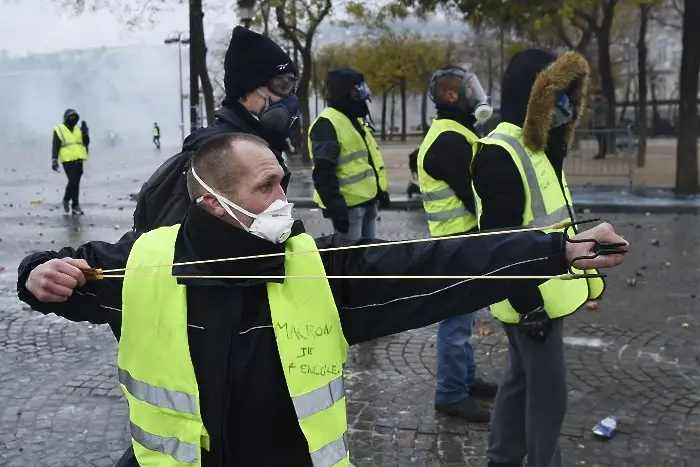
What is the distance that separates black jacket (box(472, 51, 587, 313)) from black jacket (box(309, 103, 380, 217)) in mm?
2667

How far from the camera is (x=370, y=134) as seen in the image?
23.5 ft

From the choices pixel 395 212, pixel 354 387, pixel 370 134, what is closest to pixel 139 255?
pixel 354 387

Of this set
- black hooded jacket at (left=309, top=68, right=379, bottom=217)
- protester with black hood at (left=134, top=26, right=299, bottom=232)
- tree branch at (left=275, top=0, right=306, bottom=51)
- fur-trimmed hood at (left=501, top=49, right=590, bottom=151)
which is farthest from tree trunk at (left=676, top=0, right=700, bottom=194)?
tree branch at (left=275, top=0, right=306, bottom=51)

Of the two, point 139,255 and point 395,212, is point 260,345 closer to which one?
point 139,255

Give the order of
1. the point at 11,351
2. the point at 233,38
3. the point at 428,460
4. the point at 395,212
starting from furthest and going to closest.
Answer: the point at 395,212
the point at 11,351
the point at 428,460
the point at 233,38

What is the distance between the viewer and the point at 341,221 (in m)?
6.62

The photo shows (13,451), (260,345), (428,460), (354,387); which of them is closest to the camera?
(260,345)

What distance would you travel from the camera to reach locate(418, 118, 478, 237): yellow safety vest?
5.19 metres

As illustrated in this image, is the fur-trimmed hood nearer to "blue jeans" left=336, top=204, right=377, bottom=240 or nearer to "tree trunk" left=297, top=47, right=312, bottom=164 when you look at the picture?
"blue jeans" left=336, top=204, right=377, bottom=240

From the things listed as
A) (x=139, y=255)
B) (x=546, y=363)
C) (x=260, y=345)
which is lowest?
(x=546, y=363)

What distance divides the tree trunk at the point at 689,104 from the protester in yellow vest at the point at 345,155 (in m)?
10.0

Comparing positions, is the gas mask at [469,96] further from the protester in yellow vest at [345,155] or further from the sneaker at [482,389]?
the sneaker at [482,389]

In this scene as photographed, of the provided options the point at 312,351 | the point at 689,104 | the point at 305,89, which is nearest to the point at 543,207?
the point at 312,351

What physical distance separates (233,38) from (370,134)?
3325 millimetres
